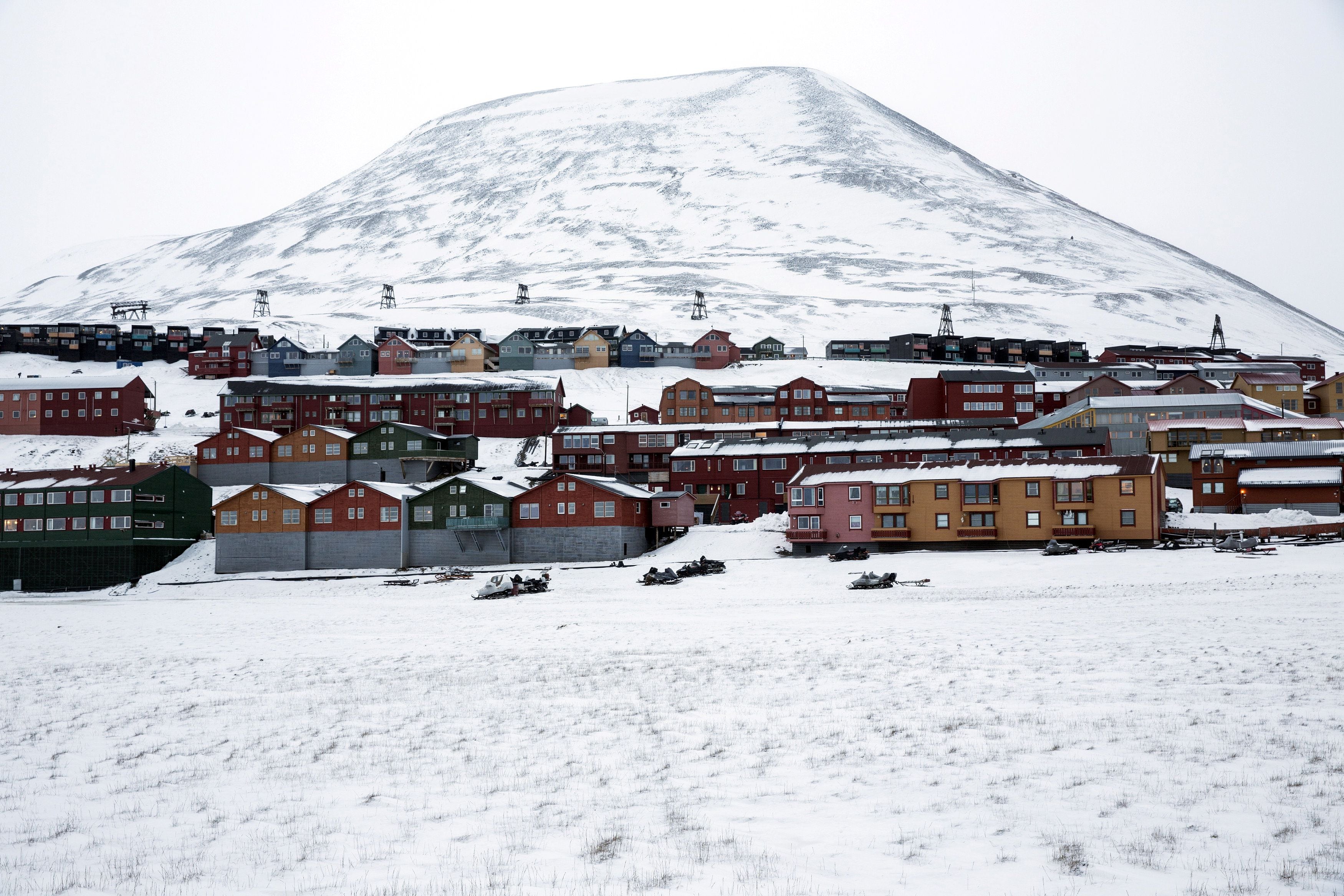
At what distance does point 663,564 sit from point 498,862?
4378 cm

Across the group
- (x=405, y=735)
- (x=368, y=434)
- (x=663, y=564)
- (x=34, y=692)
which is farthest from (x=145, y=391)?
(x=405, y=735)

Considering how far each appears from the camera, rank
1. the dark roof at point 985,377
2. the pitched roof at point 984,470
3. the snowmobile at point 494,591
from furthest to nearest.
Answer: the dark roof at point 985,377 < the pitched roof at point 984,470 < the snowmobile at point 494,591

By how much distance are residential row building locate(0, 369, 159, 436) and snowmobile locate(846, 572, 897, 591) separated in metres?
85.0

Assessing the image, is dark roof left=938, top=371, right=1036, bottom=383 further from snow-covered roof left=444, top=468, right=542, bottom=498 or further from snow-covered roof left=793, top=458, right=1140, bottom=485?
snow-covered roof left=444, top=468, right=542, bottom=498

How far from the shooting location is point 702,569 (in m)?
48.2

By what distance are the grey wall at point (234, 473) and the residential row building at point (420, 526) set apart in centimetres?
2168

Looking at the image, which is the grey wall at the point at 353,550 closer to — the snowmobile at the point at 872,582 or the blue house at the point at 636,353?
the snowmobile at the point at 872,582

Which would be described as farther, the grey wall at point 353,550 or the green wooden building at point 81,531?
the green wooden building at point 81,531

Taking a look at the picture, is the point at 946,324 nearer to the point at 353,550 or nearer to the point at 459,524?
the point at 459,524

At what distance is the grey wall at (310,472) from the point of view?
83000mm

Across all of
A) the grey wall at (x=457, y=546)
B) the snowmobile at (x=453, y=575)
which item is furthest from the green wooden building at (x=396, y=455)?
the snowmobile at (x=453, y=575)

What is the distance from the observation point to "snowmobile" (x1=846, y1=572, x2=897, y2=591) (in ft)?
132

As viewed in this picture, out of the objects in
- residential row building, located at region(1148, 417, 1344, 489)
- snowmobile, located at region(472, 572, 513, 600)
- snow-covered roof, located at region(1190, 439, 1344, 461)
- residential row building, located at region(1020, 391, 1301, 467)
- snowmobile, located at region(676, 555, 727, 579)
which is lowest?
snowmobile, located at region(472, 572, 513, 600)

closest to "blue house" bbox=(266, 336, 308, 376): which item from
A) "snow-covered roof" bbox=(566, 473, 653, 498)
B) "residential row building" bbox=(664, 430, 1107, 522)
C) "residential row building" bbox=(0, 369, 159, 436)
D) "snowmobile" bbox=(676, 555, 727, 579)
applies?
"residential row building" bbox=(0, 369, 159, 436)
